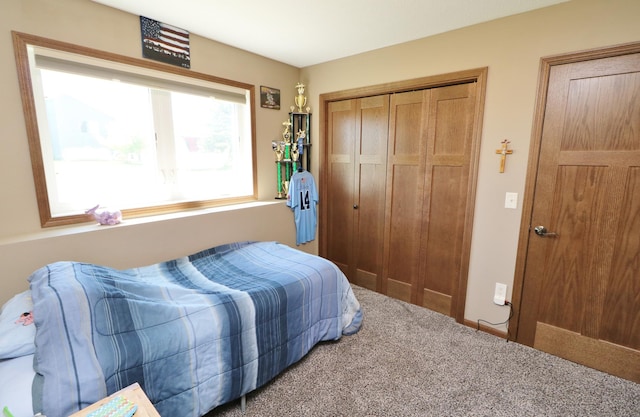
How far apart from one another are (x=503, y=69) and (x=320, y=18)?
1431 mm

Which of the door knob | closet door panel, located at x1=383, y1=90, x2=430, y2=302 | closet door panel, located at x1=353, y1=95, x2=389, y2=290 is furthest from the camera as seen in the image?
closet door panel, located at x1=353, y1=95, x2=389, y2=290

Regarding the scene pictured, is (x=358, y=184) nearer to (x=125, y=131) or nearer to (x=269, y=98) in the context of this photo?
(x=269, y=98)

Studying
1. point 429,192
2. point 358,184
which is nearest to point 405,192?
point 429,192

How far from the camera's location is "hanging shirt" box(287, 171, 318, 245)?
3232 mm

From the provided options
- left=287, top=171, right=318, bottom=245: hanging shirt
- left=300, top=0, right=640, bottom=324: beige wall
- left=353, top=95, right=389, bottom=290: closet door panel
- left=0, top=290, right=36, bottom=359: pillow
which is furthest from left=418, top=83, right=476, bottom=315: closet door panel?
left=0, top=290, right=36, bottom=359: pillow

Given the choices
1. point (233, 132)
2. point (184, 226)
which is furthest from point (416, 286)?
point (233, 132)


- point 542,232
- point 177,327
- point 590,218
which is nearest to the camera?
point 177,327

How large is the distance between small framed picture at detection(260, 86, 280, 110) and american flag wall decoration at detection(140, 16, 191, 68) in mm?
776

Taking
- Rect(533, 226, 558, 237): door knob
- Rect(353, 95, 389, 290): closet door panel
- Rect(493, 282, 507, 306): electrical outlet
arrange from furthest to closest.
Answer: Rect(353, 95, 389, 290): closet door panel < Rect(493, 282, 507, 306): electrical outlet < Rect(533, 226, 558, 237): door knob

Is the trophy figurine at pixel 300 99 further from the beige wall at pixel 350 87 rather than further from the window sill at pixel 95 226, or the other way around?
the window sill at pixel 95 226

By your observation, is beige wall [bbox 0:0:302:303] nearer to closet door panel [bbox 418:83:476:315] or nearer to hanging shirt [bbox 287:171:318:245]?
hanging shirt [bbox 287:171:318:245]

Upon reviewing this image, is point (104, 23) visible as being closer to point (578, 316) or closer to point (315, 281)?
point (315, 281)

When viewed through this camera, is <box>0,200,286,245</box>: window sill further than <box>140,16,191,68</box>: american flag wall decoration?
No

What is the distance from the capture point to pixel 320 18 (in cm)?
218
